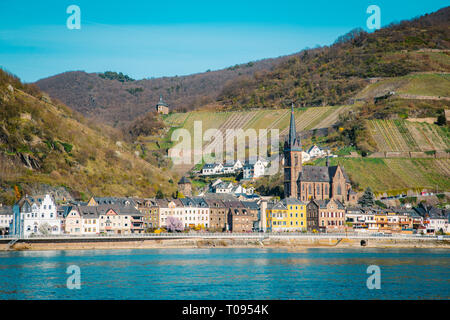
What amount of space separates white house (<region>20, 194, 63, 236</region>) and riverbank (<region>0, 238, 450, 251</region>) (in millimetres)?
5543

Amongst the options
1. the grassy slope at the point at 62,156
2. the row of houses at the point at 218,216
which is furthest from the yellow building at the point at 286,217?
the grassy slope at the point at 62,156

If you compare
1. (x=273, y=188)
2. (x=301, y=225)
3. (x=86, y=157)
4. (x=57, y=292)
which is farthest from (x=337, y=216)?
(x=57, y=292)

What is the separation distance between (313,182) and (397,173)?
19.5 m

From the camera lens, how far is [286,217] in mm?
102812

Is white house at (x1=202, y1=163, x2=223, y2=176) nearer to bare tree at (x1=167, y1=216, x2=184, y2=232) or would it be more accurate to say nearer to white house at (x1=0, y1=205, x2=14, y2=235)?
bare tree at (x1=167, y1=216, x2=184, y2=232)

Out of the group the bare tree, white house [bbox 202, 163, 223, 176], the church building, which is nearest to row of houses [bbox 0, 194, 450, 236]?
the bare tree

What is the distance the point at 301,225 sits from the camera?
→ 103500 mm

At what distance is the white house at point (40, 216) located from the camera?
86.1 m

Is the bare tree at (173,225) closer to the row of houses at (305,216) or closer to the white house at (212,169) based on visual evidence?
the row of houses at (305,216)

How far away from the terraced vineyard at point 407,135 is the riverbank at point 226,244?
43694mm

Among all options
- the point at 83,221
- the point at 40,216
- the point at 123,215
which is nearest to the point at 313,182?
the point at 123,215

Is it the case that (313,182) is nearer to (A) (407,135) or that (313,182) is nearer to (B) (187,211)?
(B) (187,211)

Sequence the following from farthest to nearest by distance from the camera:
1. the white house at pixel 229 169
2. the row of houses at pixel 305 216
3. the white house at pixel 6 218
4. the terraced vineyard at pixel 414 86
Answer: the terraced vineyard at pixel 414 86
the white house at pixel 229 169
the row of houses at pixel 305 216
the white house at pixel 6 218

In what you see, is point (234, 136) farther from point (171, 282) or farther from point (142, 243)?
point (171, 282)
